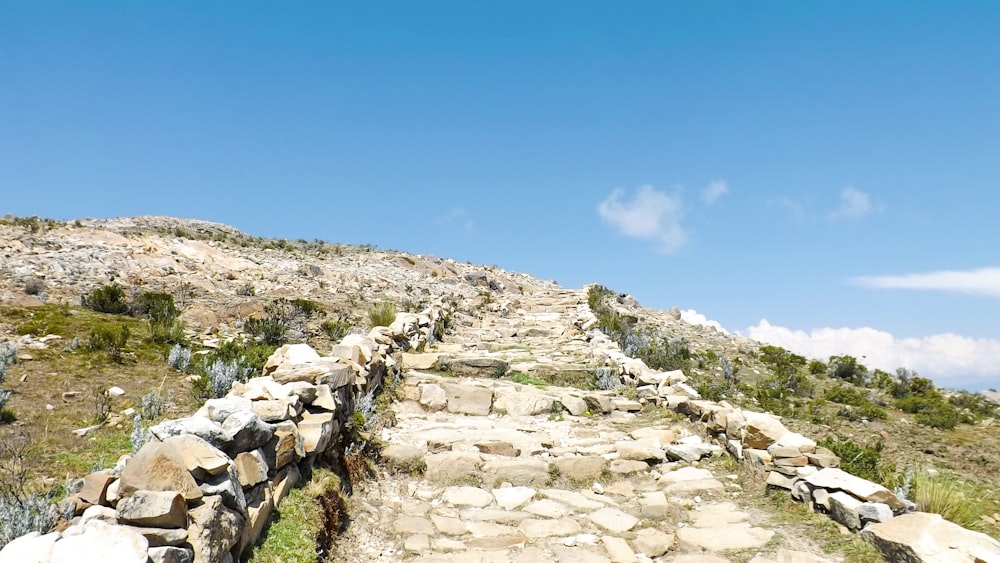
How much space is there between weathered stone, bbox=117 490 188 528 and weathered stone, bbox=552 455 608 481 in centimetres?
427

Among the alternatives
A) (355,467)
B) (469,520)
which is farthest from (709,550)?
(355,467)


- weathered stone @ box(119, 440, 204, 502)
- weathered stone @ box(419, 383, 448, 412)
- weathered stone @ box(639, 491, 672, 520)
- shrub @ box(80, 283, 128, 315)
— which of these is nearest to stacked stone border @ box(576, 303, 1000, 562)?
weathered stone @ box(639, 491, 672, 520)

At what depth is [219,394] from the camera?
24.4ft

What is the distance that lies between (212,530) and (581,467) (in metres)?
4.27

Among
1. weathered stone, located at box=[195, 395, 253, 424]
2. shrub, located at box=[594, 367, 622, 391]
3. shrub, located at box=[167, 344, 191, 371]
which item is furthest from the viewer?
shrub, located at box=[594, 367, 622, 391]

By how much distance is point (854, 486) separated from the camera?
479 centimetres

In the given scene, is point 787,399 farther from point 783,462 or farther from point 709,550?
point 709,550

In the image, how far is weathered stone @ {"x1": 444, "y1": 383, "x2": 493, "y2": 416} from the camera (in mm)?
9023

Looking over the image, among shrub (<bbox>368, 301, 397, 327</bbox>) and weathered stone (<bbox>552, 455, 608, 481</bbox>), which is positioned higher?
shrub (<bbox>368, 301, 397, 327</bbox>)

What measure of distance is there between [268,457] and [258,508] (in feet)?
2.21

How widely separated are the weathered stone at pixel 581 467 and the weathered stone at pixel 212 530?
386cm

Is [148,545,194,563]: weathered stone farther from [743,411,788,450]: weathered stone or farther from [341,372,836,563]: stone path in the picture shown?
[743,411,788,450]: weathered stone

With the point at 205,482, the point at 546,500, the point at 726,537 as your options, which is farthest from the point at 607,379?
→ the point at 205,482

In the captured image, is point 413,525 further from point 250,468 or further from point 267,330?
point 267,330
